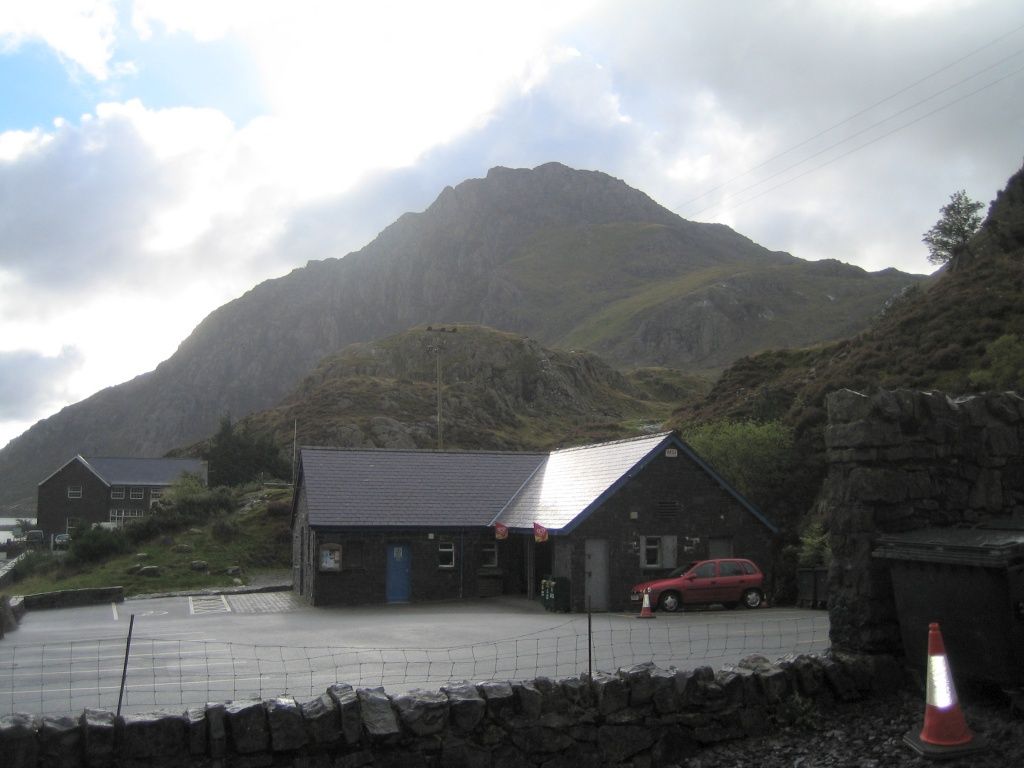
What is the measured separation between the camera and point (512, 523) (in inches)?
1249

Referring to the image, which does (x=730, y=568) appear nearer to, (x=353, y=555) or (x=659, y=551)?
(x=659, y=551)

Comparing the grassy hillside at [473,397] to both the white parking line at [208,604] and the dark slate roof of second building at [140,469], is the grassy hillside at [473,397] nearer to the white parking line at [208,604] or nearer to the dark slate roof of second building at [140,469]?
the dark slate roof of second building at [140,469]

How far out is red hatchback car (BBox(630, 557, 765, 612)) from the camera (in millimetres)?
26734

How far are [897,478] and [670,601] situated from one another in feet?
58.4

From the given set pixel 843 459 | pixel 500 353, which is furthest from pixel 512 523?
pixel 500 353

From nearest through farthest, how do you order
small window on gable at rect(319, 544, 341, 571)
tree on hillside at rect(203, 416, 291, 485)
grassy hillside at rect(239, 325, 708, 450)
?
small window on gable at rect(319, 544, 341, 571), tree on hillside at rect(203, 416, 291, 485), grassy hillside at rect(239, 325, 708, 450)

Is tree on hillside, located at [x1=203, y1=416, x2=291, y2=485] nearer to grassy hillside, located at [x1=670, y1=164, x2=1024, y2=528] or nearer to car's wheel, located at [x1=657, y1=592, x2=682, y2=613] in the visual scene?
grassy hillside, located at [x1=670, y1=164, x2=1024, y2=528]

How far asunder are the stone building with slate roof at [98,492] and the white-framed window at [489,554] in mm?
55341

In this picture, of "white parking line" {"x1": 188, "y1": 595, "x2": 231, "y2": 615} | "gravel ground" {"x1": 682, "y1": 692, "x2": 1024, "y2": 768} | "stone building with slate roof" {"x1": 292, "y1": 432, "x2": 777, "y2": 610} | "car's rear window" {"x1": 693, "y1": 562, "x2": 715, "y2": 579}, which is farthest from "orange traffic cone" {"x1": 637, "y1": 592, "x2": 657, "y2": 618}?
"gravel ground" {"x1": 682, "y1": 692, "x2": 1024, "y2": 768}

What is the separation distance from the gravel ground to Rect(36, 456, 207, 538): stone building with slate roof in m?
79.0

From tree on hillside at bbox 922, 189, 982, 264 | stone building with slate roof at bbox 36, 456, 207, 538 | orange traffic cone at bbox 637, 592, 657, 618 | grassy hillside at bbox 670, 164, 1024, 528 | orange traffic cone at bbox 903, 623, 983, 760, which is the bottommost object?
orange traffic cone at bbox 637, 592, 657, 618

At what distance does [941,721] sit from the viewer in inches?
292

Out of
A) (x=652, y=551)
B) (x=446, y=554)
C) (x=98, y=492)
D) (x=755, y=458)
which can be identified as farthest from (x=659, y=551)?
(x=98, y=492)

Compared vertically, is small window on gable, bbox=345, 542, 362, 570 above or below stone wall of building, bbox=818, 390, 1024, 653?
below
